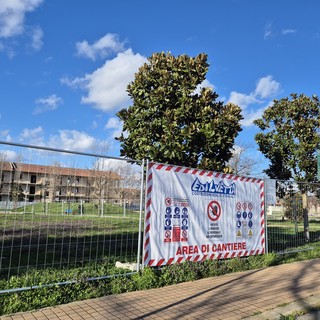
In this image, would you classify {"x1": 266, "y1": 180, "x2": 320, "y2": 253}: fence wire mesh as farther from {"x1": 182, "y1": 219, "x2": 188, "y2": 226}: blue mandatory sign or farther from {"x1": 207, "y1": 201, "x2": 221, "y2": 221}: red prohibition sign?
{"x1": 182, "y1": 219, "x2": 188, "y2": 226}: blue mandatory sign

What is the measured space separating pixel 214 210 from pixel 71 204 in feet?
11.6

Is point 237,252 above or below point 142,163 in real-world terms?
below

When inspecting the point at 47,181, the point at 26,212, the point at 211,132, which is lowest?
the point at 26,212

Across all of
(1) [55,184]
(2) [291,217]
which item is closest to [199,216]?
(1) [55,184]

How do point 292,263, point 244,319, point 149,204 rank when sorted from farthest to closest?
point 292,263 < point 149,204 < point 244,319

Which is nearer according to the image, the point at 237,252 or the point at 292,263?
the point at 237,252

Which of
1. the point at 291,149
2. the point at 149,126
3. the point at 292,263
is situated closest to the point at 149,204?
the point at 149,126

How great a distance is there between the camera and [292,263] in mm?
9164

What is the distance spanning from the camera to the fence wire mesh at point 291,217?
403 inches

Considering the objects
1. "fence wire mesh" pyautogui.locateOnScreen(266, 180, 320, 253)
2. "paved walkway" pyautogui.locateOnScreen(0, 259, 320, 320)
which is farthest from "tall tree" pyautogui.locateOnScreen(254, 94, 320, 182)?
"paved walkway" pyautogui.locateOnScreen(0, 259, 320, 320)

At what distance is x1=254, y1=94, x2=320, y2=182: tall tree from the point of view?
14758 millimetres

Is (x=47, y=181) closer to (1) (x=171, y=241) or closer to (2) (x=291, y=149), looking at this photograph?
(1) (x=171, y=241)

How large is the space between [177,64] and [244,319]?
753 centimetres

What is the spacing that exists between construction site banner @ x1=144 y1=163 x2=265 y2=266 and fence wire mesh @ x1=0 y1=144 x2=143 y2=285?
0.48 m
